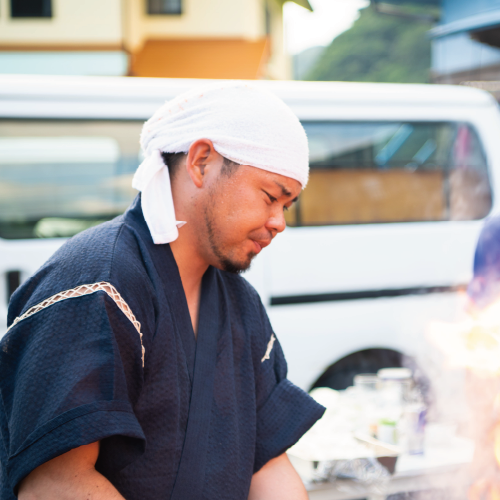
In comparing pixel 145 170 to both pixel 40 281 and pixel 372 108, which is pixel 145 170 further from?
pixel 372 108

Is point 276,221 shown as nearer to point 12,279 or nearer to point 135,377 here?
point 135,377

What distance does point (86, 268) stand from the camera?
117cm

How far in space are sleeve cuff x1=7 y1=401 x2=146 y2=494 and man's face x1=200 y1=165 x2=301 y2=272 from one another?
491 millimetres

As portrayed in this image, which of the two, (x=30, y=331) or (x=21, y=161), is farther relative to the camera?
(x=21, y=161)

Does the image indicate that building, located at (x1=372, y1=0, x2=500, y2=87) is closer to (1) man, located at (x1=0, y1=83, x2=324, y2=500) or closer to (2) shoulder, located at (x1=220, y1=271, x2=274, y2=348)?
(2) shoulder, located at (x1=220, y1=271, x2=274, y2=348)

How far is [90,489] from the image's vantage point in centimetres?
110

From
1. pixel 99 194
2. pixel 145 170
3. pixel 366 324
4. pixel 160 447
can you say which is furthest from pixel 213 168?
pixel 366 324

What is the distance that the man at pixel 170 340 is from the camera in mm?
1082

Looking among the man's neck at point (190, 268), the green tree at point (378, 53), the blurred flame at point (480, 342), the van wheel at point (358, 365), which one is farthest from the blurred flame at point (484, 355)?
the green tree at point (378, 53)

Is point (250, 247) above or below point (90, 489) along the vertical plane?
above

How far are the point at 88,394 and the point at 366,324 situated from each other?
127 inches

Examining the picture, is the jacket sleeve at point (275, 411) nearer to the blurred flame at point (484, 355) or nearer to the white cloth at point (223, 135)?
the white cloth at point (223, 135)

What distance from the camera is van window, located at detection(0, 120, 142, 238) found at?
3.65m

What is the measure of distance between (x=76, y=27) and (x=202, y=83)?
25.9ft
